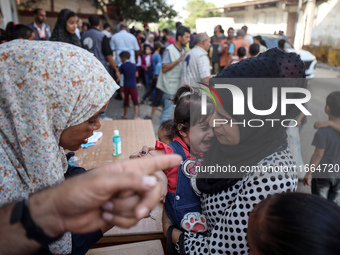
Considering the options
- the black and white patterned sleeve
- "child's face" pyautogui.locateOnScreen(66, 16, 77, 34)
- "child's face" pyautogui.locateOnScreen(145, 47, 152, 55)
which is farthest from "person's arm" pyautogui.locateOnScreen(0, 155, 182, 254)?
"child's face" pyautogui.locateOnScreen(145, 47, 152, 55)

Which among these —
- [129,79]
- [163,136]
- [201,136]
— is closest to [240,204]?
[201,136]

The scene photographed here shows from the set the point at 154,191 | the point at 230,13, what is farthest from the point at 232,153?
the point at 230,13

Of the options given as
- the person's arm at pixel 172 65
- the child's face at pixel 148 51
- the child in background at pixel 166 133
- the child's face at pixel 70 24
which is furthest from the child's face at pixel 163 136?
the child's face at pixel 148 51

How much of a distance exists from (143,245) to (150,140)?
119cm

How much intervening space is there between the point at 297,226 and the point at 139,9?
2031 centimetres

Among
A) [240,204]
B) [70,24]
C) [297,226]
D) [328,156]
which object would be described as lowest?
[328,156]

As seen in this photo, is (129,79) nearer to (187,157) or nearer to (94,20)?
(94,20)

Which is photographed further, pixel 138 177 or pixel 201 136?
pixel 201 136

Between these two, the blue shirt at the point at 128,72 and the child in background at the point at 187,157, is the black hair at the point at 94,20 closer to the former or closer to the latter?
the blue shirt at the point at 128,72

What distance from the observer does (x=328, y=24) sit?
1427cm

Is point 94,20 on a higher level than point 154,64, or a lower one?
higher

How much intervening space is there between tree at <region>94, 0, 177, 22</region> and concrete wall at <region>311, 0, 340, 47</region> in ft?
32.9

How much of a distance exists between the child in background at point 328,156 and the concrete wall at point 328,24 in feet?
45.7

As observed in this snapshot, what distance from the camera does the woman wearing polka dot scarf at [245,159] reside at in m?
1.01
